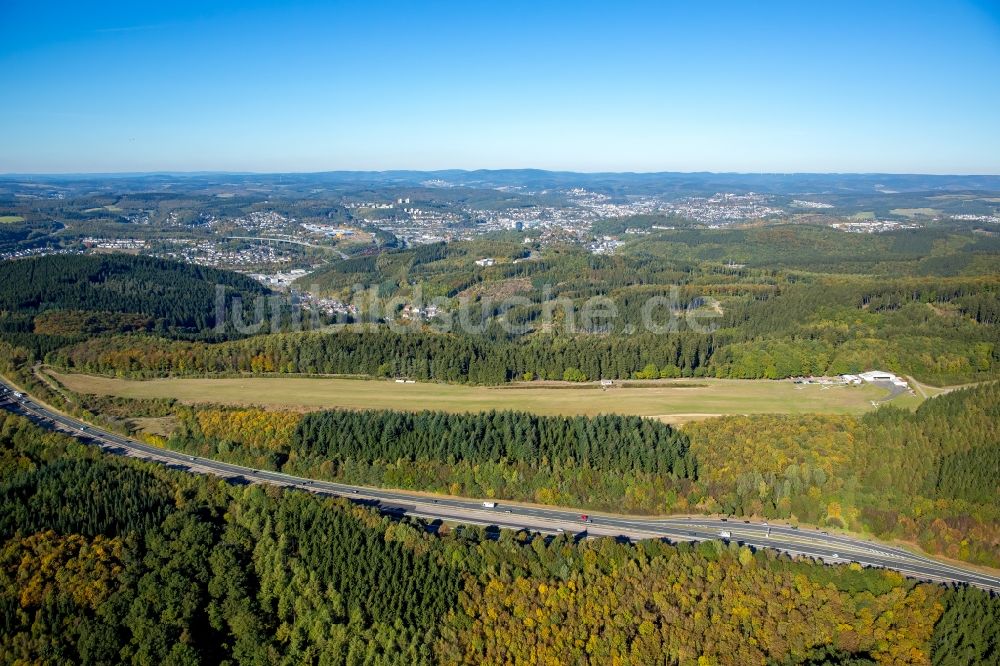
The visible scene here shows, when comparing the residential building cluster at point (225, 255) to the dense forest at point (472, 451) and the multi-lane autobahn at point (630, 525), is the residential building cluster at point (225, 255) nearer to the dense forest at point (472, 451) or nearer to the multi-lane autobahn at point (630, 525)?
the dense forest at point (472, 451)

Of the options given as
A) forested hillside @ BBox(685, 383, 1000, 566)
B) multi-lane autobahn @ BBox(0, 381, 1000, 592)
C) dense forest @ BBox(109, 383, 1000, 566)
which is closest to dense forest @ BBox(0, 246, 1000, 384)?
dense forest @ BBox(109, 383, 1000, 566)

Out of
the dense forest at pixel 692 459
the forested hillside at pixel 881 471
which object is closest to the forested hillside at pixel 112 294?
the dense forest at pixel 692 459

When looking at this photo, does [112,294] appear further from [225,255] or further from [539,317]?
[539,317]

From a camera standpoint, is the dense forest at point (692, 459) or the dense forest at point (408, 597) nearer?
the dense forest at point (408, 597)

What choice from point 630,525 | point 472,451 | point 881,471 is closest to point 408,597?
point 630,525

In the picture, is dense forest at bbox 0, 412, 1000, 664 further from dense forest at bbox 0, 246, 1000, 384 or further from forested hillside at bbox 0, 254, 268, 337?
forested hillside at bbox 0, 254, 268, 337

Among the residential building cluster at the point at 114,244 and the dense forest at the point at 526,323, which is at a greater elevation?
the residential building cluster at the point at 114,244
